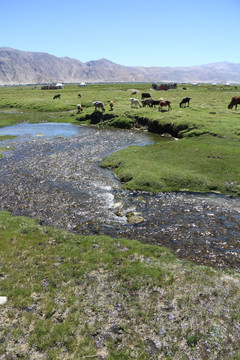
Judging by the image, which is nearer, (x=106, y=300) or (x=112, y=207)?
(x=106, y=300)

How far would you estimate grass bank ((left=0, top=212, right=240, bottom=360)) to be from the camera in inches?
336

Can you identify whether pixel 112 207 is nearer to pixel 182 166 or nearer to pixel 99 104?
pixel 182 166

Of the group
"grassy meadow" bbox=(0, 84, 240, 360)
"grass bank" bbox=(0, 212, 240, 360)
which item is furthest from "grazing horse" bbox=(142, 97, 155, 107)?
"grass bank" bbox=(0, 212, 240, 360)

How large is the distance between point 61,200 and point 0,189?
6.49 m

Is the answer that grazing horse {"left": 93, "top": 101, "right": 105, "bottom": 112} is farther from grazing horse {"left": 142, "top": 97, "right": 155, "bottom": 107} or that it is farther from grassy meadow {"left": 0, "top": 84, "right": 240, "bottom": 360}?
grassy meadow {"left": 0, "top": 84, "right": 240, "bottom": 360}

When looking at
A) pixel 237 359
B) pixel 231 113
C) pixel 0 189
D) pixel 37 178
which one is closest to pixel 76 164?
pixel 37 178

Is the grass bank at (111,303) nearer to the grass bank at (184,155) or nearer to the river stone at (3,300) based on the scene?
the river stone at (3,300)

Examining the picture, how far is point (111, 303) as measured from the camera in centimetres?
1038

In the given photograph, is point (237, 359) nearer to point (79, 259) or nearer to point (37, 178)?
point (79, 259)

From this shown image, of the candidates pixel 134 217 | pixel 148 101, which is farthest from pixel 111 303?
pixel 148 101

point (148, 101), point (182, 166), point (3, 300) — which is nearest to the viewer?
point (3, 300)

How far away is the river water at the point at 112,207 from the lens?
50.2ft

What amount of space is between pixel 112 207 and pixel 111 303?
9.69 metres

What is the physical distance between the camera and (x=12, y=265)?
41.0 feet
